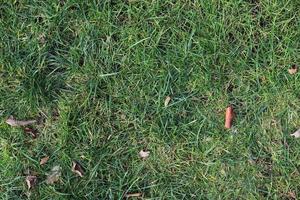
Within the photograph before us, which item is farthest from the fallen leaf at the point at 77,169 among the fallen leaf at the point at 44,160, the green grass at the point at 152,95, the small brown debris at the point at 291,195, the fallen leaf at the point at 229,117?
the small brown debris at the point at 291,195

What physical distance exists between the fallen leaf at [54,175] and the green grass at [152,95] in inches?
1.0

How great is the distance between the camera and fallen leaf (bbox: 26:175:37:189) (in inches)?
118

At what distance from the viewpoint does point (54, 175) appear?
300cm

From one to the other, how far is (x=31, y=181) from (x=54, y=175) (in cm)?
14

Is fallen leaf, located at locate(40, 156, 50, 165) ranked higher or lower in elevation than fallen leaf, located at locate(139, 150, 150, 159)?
lower

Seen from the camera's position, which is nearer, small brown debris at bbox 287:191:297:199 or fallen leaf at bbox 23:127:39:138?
small brown debris at bbox 287:191:297:199

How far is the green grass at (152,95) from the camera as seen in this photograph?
2.95m

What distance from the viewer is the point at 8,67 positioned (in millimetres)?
3021

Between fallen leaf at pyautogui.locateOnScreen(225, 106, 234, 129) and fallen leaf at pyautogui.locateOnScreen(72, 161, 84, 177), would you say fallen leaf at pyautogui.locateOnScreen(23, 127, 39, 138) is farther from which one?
fallen leaf at pyautogui.locateOnScreen(225, 106, 234, 129)

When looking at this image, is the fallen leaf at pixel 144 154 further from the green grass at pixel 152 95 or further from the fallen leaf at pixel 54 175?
the fallen leaf at pixel 54 175

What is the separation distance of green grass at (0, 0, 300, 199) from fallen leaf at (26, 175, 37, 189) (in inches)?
1.4

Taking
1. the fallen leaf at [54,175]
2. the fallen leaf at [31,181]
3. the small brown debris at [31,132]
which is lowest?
the fallen leaf at [31,181]

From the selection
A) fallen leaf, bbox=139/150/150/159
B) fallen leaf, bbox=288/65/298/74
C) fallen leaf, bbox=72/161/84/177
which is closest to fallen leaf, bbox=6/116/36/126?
fallen leaf, bbox=72/161/84/177


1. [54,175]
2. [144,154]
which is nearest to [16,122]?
[54,175]
